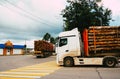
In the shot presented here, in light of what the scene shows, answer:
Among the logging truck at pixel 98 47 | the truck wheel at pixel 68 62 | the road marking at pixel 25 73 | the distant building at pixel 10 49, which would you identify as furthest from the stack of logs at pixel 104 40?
the distant building at pixel 10 49

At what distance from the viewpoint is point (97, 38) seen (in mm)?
21078

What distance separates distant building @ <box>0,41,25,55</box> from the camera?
82044mm

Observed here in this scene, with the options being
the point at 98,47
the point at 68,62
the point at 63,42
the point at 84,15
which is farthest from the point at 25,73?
the point at 84,15

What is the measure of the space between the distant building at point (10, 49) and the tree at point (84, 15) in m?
40.8

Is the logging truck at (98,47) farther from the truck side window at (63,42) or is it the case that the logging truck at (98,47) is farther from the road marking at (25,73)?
the road marking at (25,73)

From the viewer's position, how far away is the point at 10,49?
85625 millimetres

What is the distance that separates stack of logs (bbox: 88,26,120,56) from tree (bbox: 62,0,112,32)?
2135cm

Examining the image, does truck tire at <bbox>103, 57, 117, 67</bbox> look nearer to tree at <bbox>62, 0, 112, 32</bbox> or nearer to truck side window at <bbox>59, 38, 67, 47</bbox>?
truck side window at <bbox>59, 38, 67, 47</bbox>

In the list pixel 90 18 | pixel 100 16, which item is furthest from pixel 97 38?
pixel 100 16

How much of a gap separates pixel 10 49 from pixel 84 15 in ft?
155

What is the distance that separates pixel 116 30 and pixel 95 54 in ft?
9.14

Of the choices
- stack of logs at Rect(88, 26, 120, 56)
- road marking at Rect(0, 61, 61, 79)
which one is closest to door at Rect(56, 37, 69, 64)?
stack of logs at Rect(88, 26, 120, 56)

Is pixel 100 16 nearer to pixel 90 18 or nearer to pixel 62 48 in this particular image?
pixel 90 18

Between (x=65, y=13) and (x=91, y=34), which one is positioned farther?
(x=65, y=13)
